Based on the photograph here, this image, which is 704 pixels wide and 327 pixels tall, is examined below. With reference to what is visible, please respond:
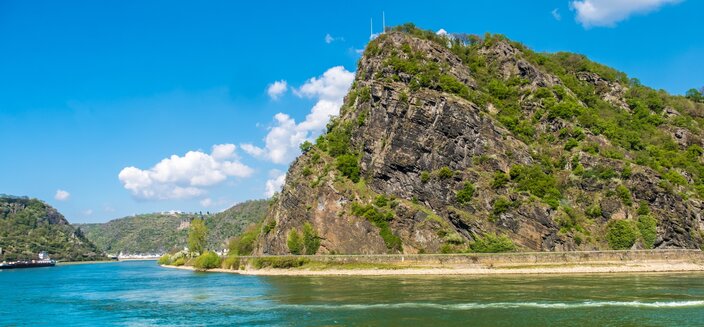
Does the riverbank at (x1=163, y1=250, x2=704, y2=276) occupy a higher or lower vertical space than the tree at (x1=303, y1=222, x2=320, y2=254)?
lower

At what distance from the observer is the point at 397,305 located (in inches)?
2175

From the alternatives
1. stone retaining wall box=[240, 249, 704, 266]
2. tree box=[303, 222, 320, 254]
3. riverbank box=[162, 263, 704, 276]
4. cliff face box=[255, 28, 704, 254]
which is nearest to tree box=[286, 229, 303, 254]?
tree box=[303, 222, 320, 254]

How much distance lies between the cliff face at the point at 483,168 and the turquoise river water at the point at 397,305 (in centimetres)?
3412

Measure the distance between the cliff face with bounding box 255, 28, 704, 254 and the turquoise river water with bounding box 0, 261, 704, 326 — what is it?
34.1 metres

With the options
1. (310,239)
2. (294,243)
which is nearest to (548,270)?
(310,239)

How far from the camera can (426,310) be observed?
51.7 meters

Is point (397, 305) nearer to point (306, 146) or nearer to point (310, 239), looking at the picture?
point (310, 239)

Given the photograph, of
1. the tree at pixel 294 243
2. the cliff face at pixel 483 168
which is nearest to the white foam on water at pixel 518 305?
the cliff face at pixel 483 168

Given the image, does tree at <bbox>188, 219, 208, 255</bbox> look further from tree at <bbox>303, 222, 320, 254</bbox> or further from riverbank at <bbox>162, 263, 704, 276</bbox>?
riverbank at <bbox>162, 263, 704, 276</bbox>

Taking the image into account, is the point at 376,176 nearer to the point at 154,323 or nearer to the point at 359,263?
the point at 359,263

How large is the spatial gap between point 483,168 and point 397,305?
3007 inches

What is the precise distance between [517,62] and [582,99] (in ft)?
73.9

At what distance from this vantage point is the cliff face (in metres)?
114

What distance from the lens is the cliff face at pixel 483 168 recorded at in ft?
375
